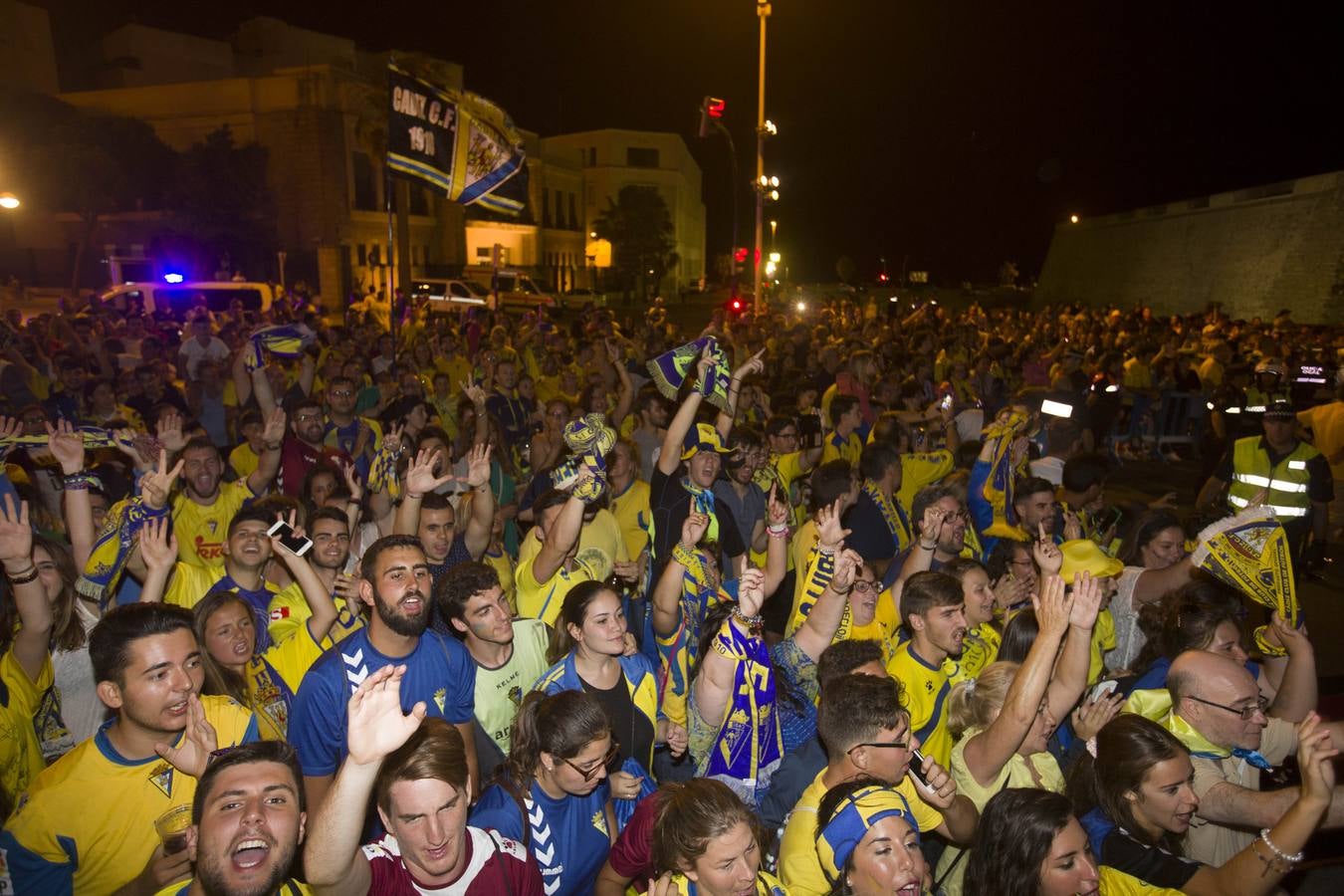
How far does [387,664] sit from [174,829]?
3.64 ft

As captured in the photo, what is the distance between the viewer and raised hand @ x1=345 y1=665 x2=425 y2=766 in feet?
7.66

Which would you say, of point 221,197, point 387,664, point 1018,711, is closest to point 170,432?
point 387,664

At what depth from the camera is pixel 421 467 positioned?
4.65 meters

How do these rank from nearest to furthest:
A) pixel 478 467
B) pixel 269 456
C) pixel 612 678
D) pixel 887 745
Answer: pixel 887 745, pixel 612 678, pixel 478 467, pixel 269 456

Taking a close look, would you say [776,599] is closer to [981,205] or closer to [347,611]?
[347,611]

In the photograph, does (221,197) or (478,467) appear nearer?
(478,467)

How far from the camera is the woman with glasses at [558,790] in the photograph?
2.91 meters

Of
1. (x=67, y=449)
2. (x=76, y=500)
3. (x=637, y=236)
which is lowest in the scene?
(x=76, y=500)

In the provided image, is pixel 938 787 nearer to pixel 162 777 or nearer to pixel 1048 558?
pixel 1048 558

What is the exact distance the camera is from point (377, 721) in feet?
7.77

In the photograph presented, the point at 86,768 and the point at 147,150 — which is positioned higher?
the point at 147,150

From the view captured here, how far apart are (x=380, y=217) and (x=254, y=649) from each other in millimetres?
43008

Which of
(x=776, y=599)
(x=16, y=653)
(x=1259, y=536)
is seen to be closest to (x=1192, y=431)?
(x=776, y=599)

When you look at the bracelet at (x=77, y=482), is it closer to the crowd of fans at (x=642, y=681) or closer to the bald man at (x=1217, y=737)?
the crowd of fans at (x=642, y=681)
